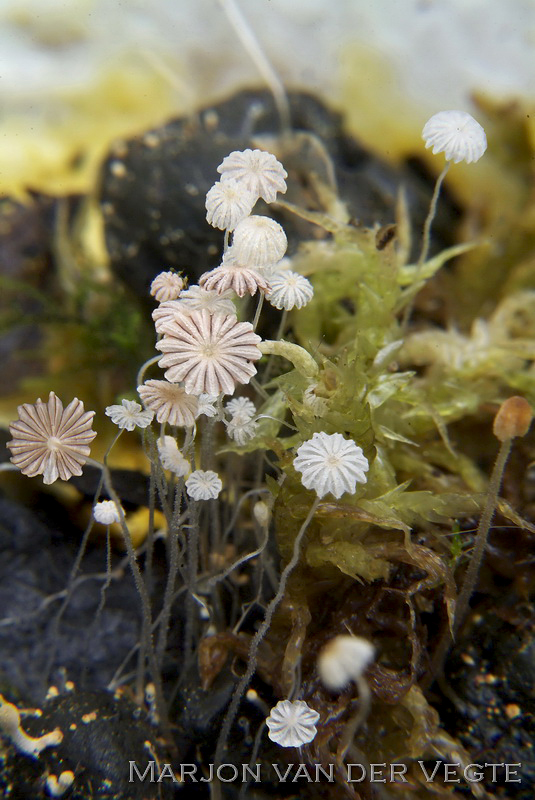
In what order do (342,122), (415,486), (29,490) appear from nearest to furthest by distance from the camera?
(415,486)
(29,490)
(342,122)

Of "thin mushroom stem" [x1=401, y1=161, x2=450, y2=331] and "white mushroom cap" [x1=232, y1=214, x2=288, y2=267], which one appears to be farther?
"thin mushroom stem" [x1=401, y1=161, x2=450, y2=331]

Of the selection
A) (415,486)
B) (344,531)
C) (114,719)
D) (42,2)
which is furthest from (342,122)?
(114,719)

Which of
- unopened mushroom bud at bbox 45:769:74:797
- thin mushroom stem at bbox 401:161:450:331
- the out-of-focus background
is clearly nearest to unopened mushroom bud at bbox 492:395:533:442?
thin mushroom stem at bbox 401:161:450:331

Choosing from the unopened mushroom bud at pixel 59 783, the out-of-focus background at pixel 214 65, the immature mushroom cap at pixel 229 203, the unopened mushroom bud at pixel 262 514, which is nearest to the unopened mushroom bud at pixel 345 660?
the unopened mushroom bud at pixel 262 514

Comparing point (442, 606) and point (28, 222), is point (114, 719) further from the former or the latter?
point (28, 222)

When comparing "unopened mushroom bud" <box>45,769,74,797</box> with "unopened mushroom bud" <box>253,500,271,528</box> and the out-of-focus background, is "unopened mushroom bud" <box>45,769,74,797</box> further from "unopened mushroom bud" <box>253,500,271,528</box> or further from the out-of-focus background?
the out-of-focus background

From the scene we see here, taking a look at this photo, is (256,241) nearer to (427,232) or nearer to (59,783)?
(427,232)
